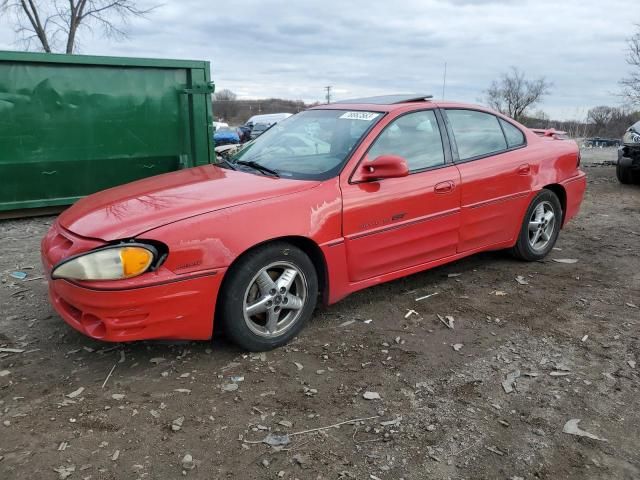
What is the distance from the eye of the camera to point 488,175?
4.52 m

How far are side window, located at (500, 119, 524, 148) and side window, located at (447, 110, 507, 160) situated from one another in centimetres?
7

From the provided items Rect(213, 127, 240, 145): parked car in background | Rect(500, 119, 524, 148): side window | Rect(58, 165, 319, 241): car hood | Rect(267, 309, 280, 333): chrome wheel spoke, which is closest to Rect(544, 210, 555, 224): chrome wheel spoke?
Rect(500, 119, 524, 148): side window

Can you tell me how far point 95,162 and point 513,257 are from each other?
5.29m

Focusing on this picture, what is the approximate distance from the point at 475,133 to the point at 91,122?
495 centimetres

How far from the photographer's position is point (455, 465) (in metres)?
2.48

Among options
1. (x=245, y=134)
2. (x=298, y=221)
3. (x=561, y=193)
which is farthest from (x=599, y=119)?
(x=298, y=221)

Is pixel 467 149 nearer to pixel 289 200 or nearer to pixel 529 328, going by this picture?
pixel 529 328

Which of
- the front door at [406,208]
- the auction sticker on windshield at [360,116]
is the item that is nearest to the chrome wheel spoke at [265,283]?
the front door at [406,208]

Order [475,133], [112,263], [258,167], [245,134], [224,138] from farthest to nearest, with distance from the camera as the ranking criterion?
1. [245,134]
2. [224,138]
3. [475,133]
4. [258,167]
5. [112,263]

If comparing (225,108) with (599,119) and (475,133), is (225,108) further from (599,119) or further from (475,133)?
(475,133)

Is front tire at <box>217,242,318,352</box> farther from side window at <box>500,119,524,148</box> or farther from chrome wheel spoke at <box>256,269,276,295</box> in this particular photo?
side window at <box>500,119,524,148</box>

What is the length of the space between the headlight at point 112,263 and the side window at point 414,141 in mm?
1748

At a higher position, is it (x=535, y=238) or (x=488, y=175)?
(x=488, y=175)

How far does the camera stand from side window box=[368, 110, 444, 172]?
Answer: 400cm
